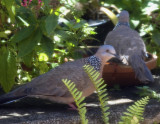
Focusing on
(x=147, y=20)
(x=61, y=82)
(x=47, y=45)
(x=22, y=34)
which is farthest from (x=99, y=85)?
(x=147, y=20)

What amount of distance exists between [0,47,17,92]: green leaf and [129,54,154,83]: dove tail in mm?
1258

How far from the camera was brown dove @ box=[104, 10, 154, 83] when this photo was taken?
344 centimetres

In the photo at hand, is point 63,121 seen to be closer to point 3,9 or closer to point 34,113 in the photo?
point 34,113

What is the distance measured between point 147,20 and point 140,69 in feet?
6.18

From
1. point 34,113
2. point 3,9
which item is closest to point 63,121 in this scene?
point 34,113

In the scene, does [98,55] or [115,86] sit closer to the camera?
[98,55]

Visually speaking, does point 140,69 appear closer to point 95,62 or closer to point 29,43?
point 95,62

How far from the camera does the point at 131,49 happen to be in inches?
147

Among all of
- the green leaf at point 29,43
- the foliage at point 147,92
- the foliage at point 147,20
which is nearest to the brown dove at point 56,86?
the green leaf at point 29,43

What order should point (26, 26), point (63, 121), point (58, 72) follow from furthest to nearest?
point (26, 26) → point (58, 72) → point (63, 121)

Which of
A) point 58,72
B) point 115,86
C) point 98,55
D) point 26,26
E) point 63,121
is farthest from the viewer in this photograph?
point 115,86

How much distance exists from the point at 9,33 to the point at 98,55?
0.94 meters

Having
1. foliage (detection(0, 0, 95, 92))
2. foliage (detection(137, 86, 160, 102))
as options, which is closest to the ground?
foliage (detection(137, 86, 160, 102))

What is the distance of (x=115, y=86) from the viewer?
12.0 ft
